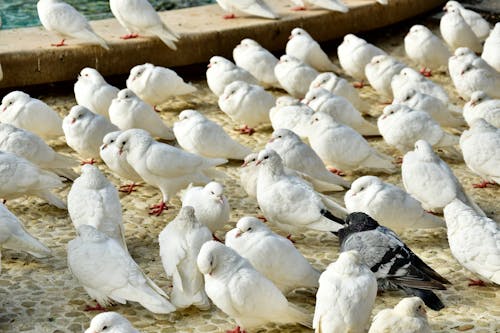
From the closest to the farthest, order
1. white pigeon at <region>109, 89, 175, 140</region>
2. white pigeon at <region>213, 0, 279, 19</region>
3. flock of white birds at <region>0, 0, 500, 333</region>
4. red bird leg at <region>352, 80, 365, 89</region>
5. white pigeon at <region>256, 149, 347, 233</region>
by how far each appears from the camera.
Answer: flock of white birds at <region>0, 0, 500, 333</region>, white pigeon at <region>256, 149, 347, 233</region>, white pigeon at <region>109, 89, 175, 140</region>, red bird leg at <region>352, 80, 365, 89</region>, white pigeon at <region>213, 0, 279, 19</region>

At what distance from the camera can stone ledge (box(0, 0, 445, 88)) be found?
9938 millimetres

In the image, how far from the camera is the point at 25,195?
297 inches

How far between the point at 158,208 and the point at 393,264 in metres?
2.14

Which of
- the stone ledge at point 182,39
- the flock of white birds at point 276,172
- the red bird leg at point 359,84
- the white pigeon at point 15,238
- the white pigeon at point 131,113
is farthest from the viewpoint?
the red bird leg at point 359,84

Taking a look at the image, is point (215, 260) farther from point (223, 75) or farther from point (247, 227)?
point (223, 75)

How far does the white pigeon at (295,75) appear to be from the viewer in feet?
32.1

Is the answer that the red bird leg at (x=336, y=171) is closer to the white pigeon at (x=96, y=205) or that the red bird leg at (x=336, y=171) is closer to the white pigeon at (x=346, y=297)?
the white pigeon at (x=96, y=205)

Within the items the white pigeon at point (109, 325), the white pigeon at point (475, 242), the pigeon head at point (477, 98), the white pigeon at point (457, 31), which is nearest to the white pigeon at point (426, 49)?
the white pigeon at point (457, 31)

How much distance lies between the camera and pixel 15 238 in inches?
253

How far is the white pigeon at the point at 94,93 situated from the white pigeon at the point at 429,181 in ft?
9.34

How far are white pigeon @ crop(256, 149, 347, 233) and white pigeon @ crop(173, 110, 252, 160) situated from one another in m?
1.03

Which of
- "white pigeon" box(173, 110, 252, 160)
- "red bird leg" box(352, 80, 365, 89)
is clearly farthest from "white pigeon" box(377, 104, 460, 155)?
"red bird leg" box(352, 80, 365, 89)

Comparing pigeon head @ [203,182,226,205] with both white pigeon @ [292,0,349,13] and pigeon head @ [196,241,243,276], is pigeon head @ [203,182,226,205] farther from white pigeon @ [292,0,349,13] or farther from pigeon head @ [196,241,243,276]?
white pigeon @ [292,0,349,13]

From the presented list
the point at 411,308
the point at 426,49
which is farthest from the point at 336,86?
the point at 411,308
